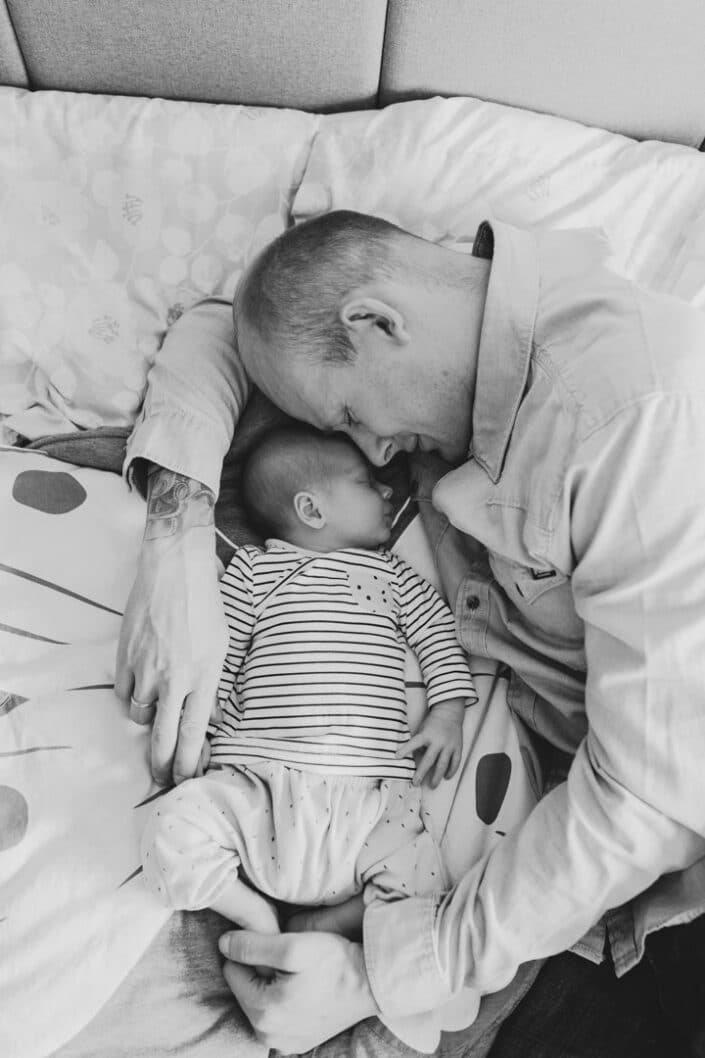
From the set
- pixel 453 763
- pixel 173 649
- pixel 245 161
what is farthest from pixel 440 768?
pixel 245 161

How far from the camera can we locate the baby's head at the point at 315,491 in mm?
1277

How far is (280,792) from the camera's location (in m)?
1.11

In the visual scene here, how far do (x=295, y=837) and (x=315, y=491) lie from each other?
19.4 inches

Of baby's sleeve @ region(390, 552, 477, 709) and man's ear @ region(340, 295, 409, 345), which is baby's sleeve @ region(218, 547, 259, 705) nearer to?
baby's sleeve @ region(390, 552, 477, 709)

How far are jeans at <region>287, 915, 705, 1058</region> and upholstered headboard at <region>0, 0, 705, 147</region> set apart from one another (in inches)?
51.4

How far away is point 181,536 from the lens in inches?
47.4

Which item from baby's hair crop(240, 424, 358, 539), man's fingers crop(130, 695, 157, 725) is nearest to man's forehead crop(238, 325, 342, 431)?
baby's hair crop(240, 424, 358, 539)

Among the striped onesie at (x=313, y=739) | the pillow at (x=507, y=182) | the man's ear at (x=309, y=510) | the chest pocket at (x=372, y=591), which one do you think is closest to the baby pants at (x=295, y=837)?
the striped onesie at (x=313, y=739)

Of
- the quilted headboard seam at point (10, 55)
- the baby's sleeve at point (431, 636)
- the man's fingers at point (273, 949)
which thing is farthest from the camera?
the quilted headboard seam at point (10, 55)

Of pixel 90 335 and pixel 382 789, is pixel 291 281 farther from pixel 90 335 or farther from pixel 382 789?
pixel 382 789

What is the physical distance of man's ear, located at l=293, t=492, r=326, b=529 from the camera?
50.4 inches

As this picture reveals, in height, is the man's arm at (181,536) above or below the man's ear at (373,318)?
below

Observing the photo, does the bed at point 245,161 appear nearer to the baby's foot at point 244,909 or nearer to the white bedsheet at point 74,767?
the white bedsheet at point 74,767

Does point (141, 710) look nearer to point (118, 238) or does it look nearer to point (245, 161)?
point (118, 238)
